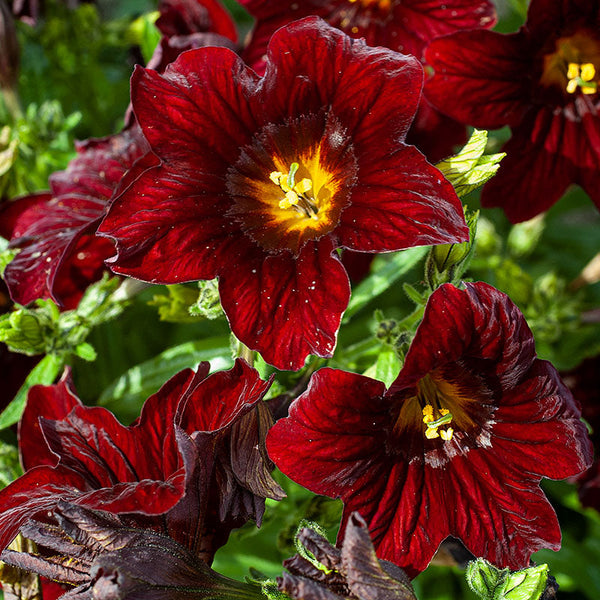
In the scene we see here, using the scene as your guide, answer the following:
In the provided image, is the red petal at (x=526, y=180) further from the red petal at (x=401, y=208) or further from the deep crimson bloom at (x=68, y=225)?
the deep crimson bloom at (x=68, y=225)

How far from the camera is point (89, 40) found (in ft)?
3.84

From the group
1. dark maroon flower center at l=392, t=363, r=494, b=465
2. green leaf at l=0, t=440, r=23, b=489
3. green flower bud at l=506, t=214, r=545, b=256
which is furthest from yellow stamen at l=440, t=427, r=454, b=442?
green flower bud at l=506, t=214, r=545, b=256

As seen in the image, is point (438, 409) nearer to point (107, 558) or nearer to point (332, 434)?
point (332, 434)

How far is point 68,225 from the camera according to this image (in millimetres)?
810

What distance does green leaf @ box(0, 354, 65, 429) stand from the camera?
0.81 metres

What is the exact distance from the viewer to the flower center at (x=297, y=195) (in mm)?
704

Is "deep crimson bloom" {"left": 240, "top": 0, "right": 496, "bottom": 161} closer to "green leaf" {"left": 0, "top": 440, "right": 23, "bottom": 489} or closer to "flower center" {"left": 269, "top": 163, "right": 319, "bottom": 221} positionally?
"flower center" {"left": 269, "top": 163, "right": 319, "bottom": 221}

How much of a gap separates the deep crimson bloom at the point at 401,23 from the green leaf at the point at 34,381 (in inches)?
14.6

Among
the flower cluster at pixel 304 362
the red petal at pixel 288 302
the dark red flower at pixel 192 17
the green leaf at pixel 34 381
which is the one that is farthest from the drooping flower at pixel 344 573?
the dark red flower at pixel 192 17

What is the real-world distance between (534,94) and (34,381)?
0.60 m

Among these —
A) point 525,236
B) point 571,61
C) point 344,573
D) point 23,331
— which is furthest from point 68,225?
point 525,236

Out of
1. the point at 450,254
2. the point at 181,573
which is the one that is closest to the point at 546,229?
the point at 450,254

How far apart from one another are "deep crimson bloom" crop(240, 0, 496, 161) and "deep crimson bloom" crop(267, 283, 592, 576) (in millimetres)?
323

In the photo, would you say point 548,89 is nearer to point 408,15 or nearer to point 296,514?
point 408,15
